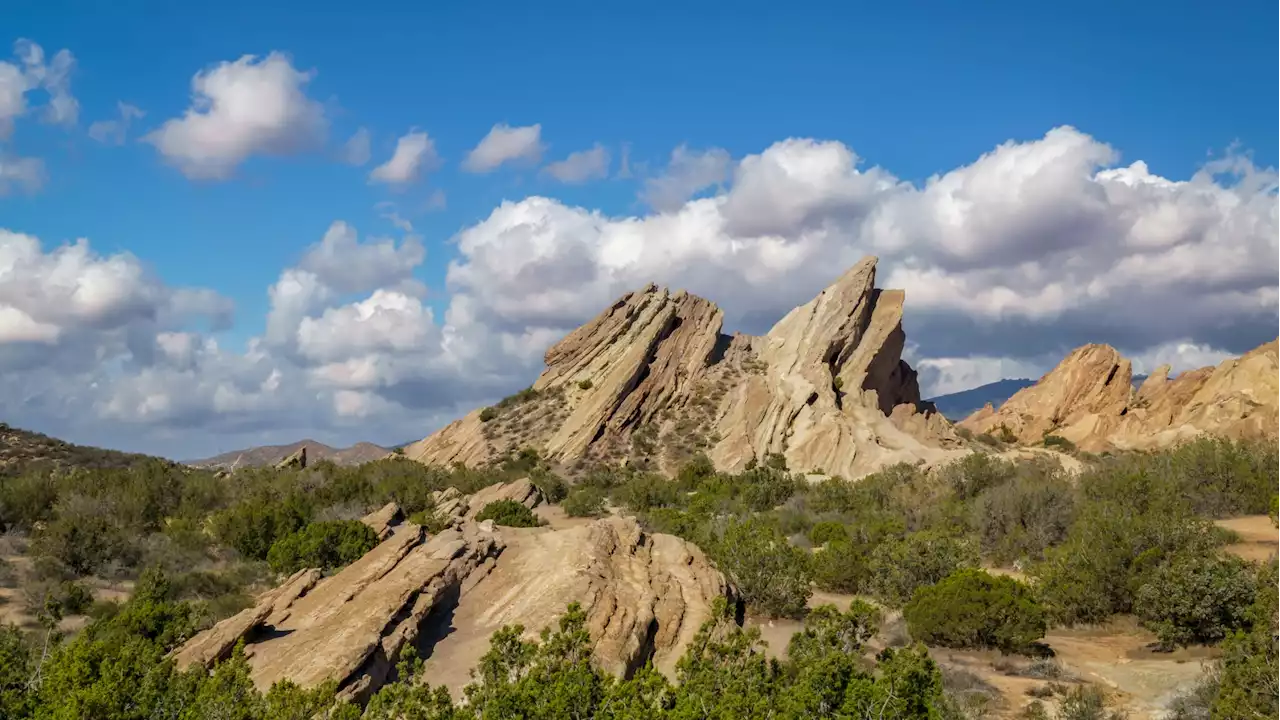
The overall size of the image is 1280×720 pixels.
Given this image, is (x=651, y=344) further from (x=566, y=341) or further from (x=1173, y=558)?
(x=1173, y=558)

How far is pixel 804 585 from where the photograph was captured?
17.7 meters

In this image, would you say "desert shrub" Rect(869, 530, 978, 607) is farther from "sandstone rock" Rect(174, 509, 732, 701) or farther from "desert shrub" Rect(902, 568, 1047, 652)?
"sandstone rock" Rect(174, 509, 732, 701)

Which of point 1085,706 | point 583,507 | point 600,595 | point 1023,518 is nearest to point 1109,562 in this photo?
point 1085,706

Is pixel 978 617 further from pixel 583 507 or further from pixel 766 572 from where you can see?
pixel 583 507

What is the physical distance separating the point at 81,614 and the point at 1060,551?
20.3 m

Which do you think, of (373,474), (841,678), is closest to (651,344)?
(373,474)

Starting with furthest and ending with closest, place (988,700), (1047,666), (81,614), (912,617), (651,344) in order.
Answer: (651,344)
(81,614)
(912,617)
(1047,666)
(988,700)

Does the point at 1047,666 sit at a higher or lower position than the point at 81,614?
lower

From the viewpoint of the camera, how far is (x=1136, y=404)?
2522 inches

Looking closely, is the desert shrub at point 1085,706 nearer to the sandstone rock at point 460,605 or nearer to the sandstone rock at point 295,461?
the sandstone rock at point 460,605

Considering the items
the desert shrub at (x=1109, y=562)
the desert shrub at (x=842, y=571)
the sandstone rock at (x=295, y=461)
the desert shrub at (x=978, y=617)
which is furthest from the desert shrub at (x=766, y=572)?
the sandstone rock at (x=295, y=461)

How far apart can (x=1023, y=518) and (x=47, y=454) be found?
49369 millimetres

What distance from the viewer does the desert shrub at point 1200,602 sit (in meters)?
14.8

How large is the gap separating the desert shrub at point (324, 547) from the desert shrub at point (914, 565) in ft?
37.1
